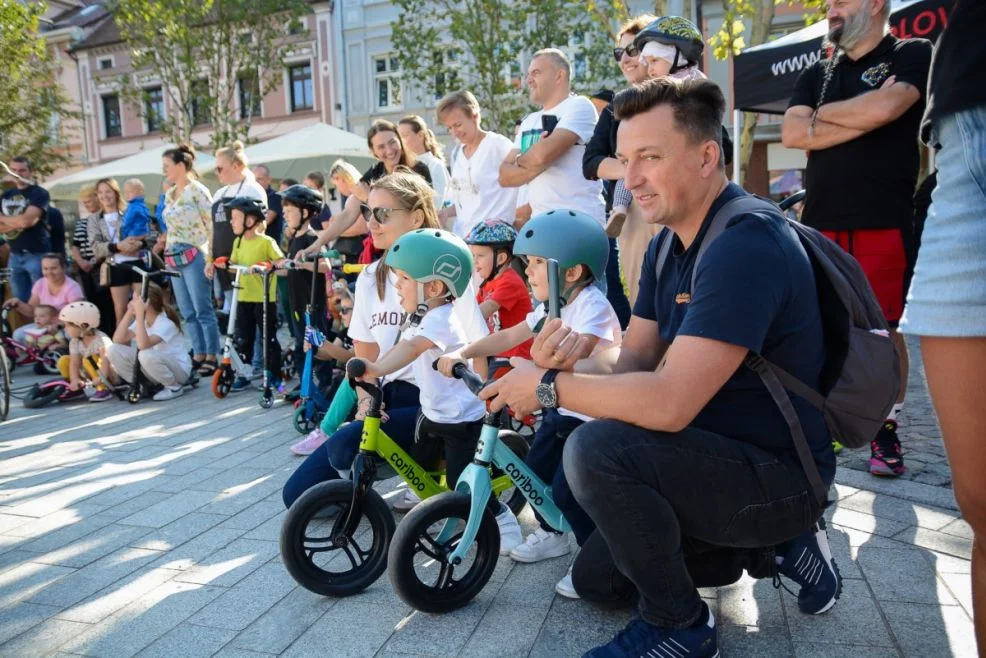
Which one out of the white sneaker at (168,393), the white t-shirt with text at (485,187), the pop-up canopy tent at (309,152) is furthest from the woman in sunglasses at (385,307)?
the pop-up canopy tent at (309,152)

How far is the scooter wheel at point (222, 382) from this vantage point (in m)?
7.45

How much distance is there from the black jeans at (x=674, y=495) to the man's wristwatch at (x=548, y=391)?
13 cm

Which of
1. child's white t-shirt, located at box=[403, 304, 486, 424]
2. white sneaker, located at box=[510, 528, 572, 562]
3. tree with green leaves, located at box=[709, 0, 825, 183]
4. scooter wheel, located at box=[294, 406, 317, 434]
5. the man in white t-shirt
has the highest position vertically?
tree with green leaves, located at box=[709, 0, 825, 183]

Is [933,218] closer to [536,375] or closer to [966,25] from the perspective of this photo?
[966,25]

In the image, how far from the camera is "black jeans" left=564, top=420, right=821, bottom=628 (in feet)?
7.43

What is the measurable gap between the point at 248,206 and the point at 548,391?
19.6ft

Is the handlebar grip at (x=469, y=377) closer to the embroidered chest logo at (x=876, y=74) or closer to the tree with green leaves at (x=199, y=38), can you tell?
the embroidered chest logo at (x=876, y=74)

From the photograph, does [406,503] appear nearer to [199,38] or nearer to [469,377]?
[469,377]

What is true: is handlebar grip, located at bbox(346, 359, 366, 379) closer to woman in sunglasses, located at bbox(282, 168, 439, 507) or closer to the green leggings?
woman in sunglasses, located at bbox(282, 168, 439, 507)

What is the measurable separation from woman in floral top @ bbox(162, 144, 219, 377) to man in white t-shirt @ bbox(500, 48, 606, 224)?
14.5 feet

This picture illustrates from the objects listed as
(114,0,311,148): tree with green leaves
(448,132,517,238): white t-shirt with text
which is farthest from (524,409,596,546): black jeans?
(114,0,311,148): tree with green leaves

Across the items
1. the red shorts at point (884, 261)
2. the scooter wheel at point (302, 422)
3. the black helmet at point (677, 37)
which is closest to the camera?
the red shorts at point (884, 261)

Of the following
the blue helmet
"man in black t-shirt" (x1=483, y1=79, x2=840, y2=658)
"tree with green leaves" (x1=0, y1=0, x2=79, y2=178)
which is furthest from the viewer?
"tree with green leaves" (x1=0, y1=0, x2=79, y2=178)

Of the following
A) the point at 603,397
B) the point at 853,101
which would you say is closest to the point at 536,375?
the point at 603,397
